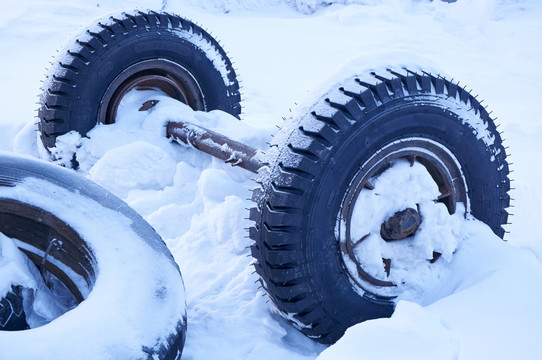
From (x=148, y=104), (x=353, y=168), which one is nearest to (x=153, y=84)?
(x=148, y=104)

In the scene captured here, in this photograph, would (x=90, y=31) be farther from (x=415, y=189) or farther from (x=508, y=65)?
(x=508, y=65)

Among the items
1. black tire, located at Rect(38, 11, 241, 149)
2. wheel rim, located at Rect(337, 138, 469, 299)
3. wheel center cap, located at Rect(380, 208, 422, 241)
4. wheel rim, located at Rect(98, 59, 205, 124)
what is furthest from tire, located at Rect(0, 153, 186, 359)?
wheel rim, located at Rect(98, 59, 205, 124)

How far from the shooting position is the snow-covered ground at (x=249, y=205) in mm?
1650

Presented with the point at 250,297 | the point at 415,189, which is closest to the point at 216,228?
the point at 250,297

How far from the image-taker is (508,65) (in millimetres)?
7188

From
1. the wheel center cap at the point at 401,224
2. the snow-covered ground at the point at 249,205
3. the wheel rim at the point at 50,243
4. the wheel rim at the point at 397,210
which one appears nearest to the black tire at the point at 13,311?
the wheel rim at the point at 50,243

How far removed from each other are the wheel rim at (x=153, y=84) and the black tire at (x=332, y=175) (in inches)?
65.5

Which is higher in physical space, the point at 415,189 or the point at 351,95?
the point at 351,95

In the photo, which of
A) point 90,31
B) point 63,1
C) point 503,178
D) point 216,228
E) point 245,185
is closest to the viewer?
point 503,178

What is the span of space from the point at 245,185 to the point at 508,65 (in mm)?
5574

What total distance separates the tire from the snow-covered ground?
33 centimetres

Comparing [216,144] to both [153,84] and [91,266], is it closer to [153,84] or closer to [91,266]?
[153,84]

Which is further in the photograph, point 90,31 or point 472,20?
point 472,20

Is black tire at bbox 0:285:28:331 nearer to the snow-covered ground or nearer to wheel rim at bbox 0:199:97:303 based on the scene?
wheel rim at bbox 0:199:97:303
